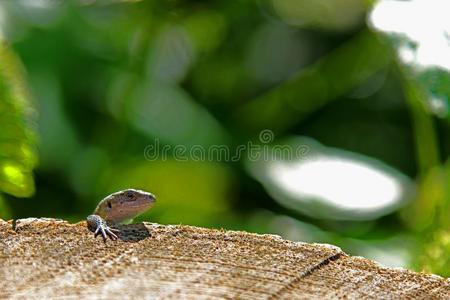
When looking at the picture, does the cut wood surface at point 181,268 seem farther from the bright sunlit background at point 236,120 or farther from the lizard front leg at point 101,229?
the bright sunlit background at point 236,120

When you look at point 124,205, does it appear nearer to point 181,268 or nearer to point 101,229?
point 101,229

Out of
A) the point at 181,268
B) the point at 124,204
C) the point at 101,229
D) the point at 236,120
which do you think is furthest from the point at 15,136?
the point at 236,120

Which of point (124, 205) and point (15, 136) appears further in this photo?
point (124, 205)

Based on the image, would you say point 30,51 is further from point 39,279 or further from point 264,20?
point 39,279

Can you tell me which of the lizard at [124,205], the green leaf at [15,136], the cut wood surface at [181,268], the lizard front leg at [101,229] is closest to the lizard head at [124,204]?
the lizard at [124,205]

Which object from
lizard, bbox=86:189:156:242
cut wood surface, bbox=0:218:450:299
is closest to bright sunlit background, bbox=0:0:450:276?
lizard, bbox=86:189:156:242

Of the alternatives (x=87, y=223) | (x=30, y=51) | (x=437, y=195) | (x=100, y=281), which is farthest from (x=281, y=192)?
(x=100, y=281)
